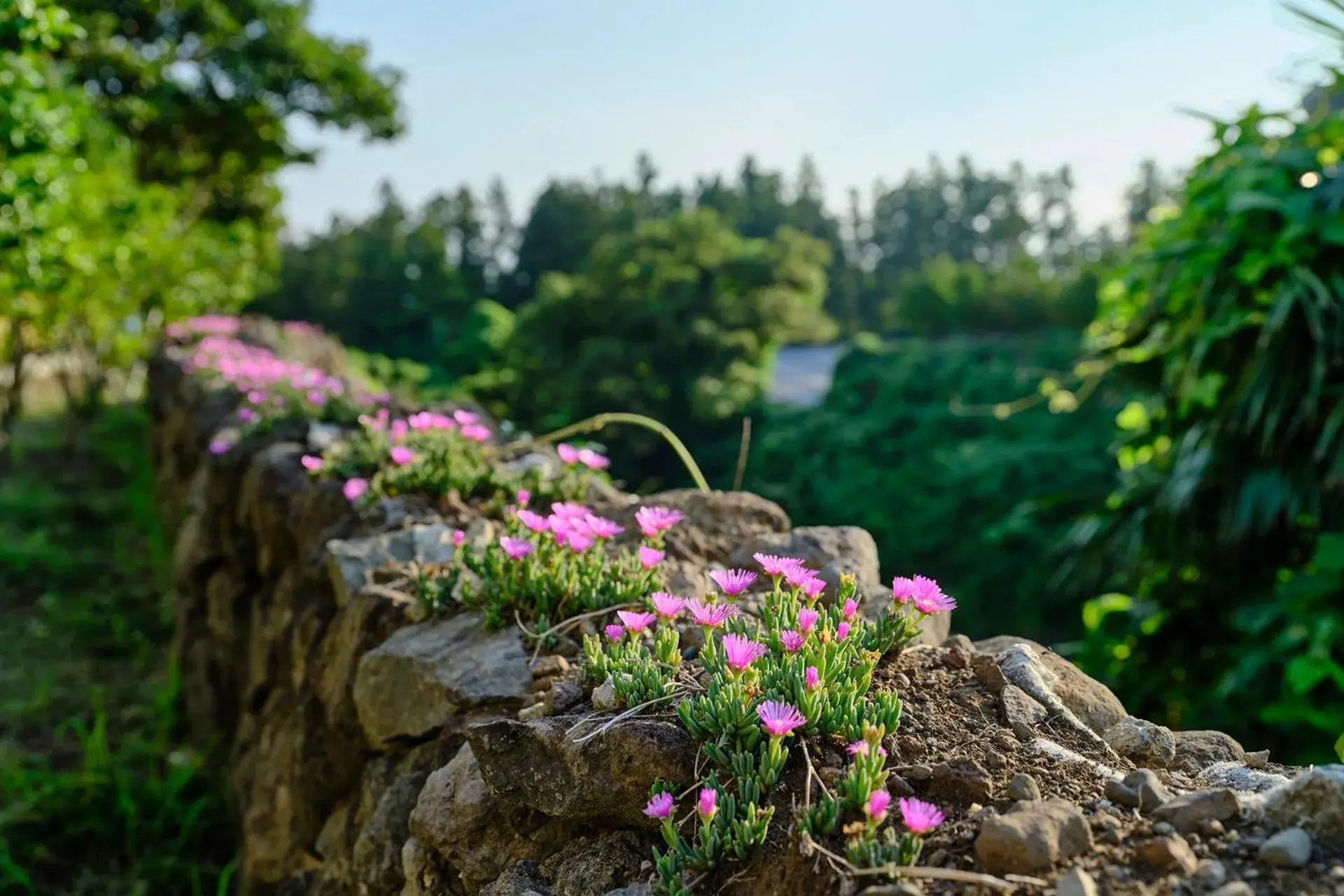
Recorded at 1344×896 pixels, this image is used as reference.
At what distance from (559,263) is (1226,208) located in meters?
26.6

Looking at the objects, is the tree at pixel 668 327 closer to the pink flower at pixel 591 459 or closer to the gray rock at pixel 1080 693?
the pink flower at pixel 591 459

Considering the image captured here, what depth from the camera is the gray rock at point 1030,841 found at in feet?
3.26

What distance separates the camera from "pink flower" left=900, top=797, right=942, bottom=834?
1023 mm

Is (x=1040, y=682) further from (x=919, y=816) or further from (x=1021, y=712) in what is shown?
(x=919, y=816)

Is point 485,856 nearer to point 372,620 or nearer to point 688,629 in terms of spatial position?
point 688,629

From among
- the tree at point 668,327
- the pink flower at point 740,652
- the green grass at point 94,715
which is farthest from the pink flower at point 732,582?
the tree at point 668,327

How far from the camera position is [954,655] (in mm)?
1475

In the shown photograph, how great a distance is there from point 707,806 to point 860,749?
20cm

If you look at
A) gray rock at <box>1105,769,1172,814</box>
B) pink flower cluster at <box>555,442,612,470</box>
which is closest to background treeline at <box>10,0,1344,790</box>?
pink flower cluster at <box>555,442,612,470</box>

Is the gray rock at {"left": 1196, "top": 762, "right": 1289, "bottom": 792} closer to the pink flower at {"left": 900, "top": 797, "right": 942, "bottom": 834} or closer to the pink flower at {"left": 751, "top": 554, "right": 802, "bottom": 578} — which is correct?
the pink flower at {"left": 900, "top": 797, "right": 942, "bottom": 834}

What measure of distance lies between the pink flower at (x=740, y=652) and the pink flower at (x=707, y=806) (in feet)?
0.61

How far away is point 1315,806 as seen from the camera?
39.2 inches

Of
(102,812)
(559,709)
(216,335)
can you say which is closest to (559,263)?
(216,335)

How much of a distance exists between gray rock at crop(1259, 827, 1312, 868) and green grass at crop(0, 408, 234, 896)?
281 centimetres
